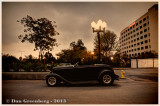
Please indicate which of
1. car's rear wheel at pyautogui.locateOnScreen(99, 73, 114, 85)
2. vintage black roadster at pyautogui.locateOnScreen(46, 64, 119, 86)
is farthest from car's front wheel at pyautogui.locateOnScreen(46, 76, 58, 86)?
car's rear wheel at pyautogui.locateOnScreen(99, 73, 114, 85)

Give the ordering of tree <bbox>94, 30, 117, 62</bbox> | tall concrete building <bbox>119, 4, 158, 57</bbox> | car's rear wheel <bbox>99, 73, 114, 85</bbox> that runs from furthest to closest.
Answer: tall concrete building <bbox>119, 4, 158, 57</bbox>
tree <bbox>94, 30, 117, 62</bbox>
car's rear wheel <bbox>99, 73, 114, 85</bbox>

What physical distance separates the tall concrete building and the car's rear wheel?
167 ft

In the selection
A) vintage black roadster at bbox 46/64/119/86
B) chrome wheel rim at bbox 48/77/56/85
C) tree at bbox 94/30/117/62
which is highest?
tree at bbox 94/30/117/62

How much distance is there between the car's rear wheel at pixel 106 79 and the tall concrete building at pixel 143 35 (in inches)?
2003

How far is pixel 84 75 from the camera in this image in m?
6.35

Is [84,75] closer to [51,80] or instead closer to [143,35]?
[51,80]

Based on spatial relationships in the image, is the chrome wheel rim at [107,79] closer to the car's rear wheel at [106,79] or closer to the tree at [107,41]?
the car's rear wheel at [106,79]

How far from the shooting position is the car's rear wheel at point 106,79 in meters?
6.31

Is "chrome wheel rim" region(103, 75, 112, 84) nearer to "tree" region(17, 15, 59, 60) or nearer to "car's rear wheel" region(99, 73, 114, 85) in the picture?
"car's rear wheel" region(99, 73, 114, 85)

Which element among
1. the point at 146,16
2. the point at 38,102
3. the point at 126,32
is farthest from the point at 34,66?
the point at 126,32

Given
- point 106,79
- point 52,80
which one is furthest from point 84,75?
point 52,80

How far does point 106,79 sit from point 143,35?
65.9 metres

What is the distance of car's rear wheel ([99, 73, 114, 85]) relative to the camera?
6312 mm

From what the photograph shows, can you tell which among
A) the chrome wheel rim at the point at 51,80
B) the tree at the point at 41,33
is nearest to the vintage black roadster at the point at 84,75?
the chrome wheel rim at the point at 51,80
